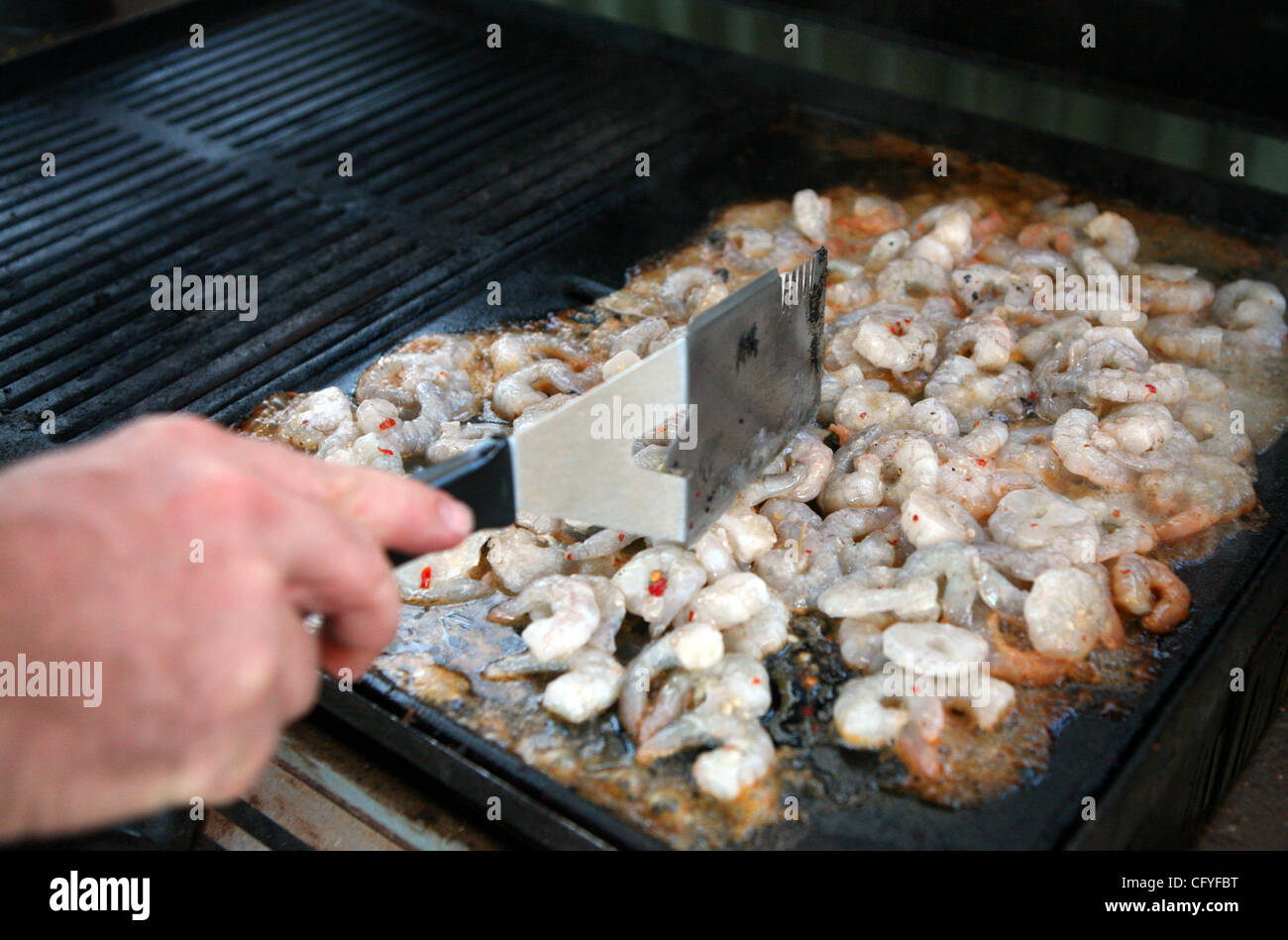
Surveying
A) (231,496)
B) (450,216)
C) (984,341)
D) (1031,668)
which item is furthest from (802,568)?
(450,216)

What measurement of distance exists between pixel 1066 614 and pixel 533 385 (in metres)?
1.16

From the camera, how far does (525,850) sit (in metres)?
1.83

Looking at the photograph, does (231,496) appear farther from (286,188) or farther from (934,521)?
(286,188)

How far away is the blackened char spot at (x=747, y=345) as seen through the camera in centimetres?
196

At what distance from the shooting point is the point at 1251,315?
103 inches

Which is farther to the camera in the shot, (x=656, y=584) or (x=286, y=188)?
(x=286, y=188)

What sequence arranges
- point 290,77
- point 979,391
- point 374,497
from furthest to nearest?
point 290,77 → point 979,391 → point 374,497

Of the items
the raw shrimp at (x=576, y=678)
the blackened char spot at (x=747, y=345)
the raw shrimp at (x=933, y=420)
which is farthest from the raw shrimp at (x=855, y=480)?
the raw shrimp at (x=576, y=678)

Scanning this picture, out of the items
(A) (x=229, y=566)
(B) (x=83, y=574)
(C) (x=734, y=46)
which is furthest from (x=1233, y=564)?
(C) (x=734, y=46)

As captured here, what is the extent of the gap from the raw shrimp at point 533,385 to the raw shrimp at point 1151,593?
1106 millimetres

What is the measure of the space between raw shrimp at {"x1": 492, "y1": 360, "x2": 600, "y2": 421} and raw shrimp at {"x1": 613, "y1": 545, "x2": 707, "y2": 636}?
54 cm

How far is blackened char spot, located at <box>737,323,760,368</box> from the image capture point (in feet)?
6.45
